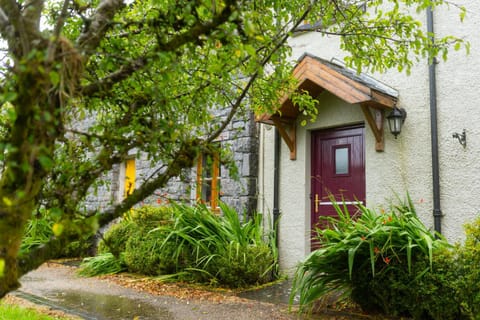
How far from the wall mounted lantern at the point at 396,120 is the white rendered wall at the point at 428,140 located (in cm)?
10

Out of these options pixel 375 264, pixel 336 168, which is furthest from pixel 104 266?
pixel 375 264

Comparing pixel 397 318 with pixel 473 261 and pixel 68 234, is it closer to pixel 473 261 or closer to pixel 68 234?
pixel 473 261

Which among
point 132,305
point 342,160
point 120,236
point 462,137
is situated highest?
→ point 462,137

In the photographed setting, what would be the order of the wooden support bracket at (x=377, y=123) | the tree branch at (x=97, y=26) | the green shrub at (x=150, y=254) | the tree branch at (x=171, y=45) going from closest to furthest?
1. the tree branch at (x=171, y=45)
2. the tree branch at (x=97, y=26)
3. the wooden support bracket at (x=377, y=123)
4. the green shrub at (x=150, y=254)

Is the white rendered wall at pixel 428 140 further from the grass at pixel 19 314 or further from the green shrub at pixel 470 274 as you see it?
the grass at pixel 19 314

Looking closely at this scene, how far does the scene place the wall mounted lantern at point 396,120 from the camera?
578cm

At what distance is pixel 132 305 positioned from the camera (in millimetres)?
5082

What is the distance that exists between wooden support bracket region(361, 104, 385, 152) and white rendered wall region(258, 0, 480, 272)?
0.08 metres

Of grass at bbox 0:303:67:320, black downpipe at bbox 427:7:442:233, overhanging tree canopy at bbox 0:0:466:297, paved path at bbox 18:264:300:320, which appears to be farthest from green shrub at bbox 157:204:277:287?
overhanging tree canopy at bbox 0:0:466:297

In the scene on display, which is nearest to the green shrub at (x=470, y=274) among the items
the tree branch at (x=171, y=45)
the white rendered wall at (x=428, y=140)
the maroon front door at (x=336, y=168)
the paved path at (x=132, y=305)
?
the white rendered wall at (x=428, y=140)

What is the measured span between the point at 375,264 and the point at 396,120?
7.46 ft

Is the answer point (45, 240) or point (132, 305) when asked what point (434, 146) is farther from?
point (45, 240)

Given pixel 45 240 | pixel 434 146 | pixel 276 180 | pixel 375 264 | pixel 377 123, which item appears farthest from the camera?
pixel 45 240

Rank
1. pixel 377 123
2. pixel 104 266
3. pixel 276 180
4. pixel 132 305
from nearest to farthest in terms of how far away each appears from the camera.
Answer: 1. pixel 132 305
2. pixel 377 123
3. pixel 276 180
4. pixel 104 266
